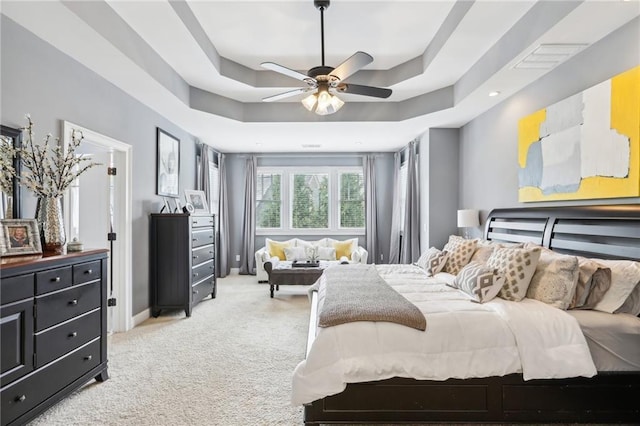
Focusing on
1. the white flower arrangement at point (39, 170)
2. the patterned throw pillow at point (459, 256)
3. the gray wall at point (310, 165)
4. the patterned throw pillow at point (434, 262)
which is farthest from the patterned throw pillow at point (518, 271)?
the gray wall at point (310, 165)

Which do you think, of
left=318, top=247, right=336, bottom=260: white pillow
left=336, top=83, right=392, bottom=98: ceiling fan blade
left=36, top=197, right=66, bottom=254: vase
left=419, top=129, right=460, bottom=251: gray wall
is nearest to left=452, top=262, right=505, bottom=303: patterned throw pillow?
left=336, top=83, right=392, bottom=98: ceiling fan blade

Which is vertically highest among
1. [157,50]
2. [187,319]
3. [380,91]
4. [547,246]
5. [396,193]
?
[157,50]

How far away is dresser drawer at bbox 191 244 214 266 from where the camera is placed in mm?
4574

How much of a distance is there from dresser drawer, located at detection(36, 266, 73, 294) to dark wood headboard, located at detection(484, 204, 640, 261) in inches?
144

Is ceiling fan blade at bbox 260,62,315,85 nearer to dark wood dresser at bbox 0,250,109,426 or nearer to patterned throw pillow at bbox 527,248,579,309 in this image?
dark wood dresser at bbox 0,250,109,426

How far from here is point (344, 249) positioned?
640 cm

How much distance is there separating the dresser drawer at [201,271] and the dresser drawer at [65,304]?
195 cm

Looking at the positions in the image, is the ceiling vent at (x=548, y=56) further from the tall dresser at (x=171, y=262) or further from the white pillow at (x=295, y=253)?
the white pillow at (x=295, y=253)

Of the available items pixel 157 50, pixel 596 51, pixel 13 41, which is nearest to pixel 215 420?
pixel 13 41

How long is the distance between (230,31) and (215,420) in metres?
3.25

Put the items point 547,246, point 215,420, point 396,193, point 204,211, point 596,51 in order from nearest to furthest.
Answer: point 215,420
point 596,51
point 547,246
point 204,211
point 396,193

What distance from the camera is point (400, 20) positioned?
3174mm

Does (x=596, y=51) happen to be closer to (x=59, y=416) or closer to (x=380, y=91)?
(x=380, y=91)

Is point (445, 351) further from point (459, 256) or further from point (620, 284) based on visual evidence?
point (459, 256)
